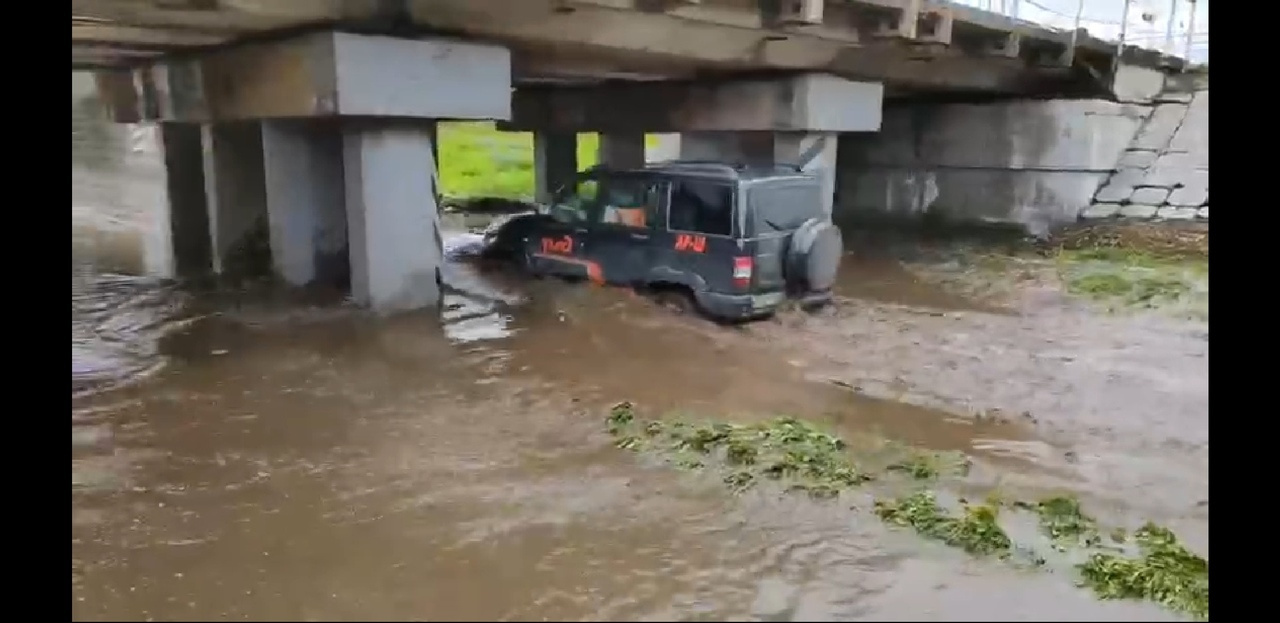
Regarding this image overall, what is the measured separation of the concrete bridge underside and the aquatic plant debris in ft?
14.6

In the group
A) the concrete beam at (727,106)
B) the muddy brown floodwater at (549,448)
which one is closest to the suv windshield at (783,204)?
the muddy brown floodwater at (549,448)

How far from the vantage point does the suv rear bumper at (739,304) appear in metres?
10.5

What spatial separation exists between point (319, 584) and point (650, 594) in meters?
1.54

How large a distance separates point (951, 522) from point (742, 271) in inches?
213

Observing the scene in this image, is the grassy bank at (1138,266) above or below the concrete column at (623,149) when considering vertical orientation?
below

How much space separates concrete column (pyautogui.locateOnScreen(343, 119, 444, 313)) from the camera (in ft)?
34.1

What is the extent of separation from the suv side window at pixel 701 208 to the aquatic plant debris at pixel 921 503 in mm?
3264

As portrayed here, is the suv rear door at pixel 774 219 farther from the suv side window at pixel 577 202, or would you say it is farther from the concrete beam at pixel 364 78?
the concrete beam at pixel 364 78

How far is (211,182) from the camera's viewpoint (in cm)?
1424

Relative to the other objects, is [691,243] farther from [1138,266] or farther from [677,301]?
[1138,266]

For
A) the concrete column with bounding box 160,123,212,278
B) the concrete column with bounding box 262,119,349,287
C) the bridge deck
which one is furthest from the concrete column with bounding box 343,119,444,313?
the concrete column with bounding box 160,123,212,278

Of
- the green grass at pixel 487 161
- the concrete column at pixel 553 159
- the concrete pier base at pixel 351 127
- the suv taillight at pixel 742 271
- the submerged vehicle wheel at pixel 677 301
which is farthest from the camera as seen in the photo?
the green grass at pixel 487 161
